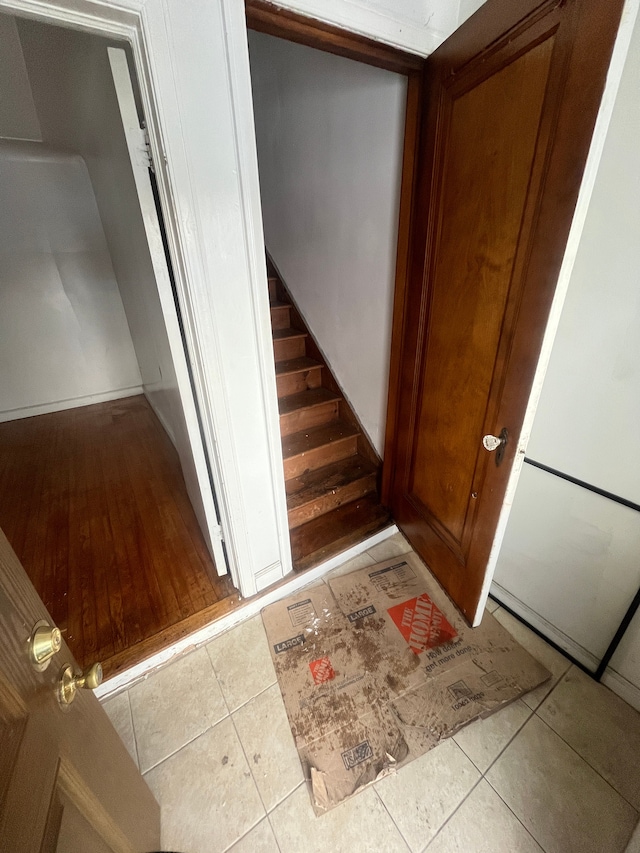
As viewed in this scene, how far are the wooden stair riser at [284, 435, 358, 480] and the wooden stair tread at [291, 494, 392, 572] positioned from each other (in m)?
0.28

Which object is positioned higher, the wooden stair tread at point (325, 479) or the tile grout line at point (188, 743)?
the wooden stair tread at point (325, 479)

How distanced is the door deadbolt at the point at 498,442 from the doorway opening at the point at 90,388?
3.36ft

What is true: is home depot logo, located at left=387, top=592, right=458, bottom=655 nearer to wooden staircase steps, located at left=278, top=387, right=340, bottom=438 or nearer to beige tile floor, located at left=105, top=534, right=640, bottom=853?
beige tile floor, located at left=105, top=534, right=640, bottom=853

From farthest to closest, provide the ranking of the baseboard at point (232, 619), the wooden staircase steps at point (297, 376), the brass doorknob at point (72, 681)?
the wooden staircase steps at point (297, 376) < the baseboard at point (232, 619) < the brass doorknob at point (72, 681)

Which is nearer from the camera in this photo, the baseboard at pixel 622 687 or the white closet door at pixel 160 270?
the white closet door at pixel 160 270

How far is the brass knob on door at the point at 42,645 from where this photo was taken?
46 cm

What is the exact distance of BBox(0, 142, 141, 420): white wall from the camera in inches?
114

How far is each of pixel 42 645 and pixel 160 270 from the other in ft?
3.28

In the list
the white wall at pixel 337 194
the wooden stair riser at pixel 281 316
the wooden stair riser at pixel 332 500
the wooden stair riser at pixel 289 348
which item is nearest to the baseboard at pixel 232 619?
the wooden stair riser at pixel 332 500

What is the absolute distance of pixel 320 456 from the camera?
6.66 feet

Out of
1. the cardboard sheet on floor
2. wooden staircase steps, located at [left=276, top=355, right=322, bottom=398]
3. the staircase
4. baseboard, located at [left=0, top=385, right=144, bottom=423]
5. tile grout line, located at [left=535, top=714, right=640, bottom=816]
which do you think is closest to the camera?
tile grout line, located at [left=535, top=714, right=640, bottom=816]

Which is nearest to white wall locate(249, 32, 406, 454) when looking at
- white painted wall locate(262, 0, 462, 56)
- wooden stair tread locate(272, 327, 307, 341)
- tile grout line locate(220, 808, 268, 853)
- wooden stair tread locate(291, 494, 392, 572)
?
wooden stair tread locate(272, 327, 307, 341)

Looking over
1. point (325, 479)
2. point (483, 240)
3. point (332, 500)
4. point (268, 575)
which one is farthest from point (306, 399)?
point (483, 240)

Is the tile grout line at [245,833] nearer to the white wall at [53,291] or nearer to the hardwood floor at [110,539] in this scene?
the hardwood floor at [110,539]
